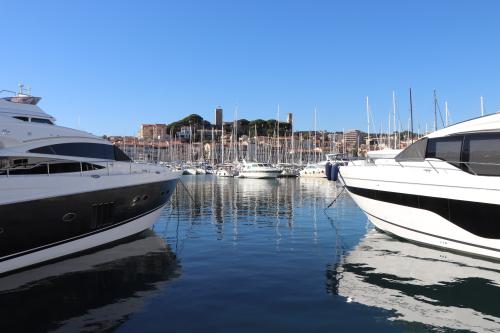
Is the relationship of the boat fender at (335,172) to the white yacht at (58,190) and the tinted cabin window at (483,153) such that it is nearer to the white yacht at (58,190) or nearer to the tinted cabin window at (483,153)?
the tinted cabin window at (483,153)

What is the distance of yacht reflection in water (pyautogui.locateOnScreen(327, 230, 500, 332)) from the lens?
7.31 meters

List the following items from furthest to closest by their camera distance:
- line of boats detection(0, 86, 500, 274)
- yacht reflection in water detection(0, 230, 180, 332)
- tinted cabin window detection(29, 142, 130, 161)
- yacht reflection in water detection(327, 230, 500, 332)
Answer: tinted cabin window detection(29, 142, 130, 161) → line of boats detection(0, 86, 500, 274) → yacht reflection in water detection(327, 230, 500, 332) → yacht reflection in water detection(0, 230, 180, 332)

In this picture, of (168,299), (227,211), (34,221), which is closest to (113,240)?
(34,221)

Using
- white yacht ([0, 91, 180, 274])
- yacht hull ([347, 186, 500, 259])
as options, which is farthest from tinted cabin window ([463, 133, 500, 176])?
white yacht ([0, 91, 180, 274])

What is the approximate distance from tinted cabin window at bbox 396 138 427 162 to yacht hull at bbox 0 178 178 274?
884cm

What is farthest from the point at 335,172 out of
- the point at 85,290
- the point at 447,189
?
the point at 85,290

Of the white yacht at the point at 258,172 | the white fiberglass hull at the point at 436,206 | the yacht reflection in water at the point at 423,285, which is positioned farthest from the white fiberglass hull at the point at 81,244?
the white yacht at the point at 258,172

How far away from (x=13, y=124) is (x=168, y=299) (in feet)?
24.8

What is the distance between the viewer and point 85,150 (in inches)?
530

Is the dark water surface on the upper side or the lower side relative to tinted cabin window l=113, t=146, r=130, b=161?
Result: lower

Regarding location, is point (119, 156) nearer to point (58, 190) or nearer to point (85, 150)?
point (85, 150)

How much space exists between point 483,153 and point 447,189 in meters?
1.39

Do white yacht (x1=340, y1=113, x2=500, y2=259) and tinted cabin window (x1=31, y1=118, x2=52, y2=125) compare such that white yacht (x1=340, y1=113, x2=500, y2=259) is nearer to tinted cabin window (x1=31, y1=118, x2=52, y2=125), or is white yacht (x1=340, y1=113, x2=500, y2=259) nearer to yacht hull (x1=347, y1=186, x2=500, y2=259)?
yacht hull (x1=347, y1=186, x2=500, y2=259)

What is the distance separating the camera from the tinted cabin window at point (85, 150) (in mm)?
12383
